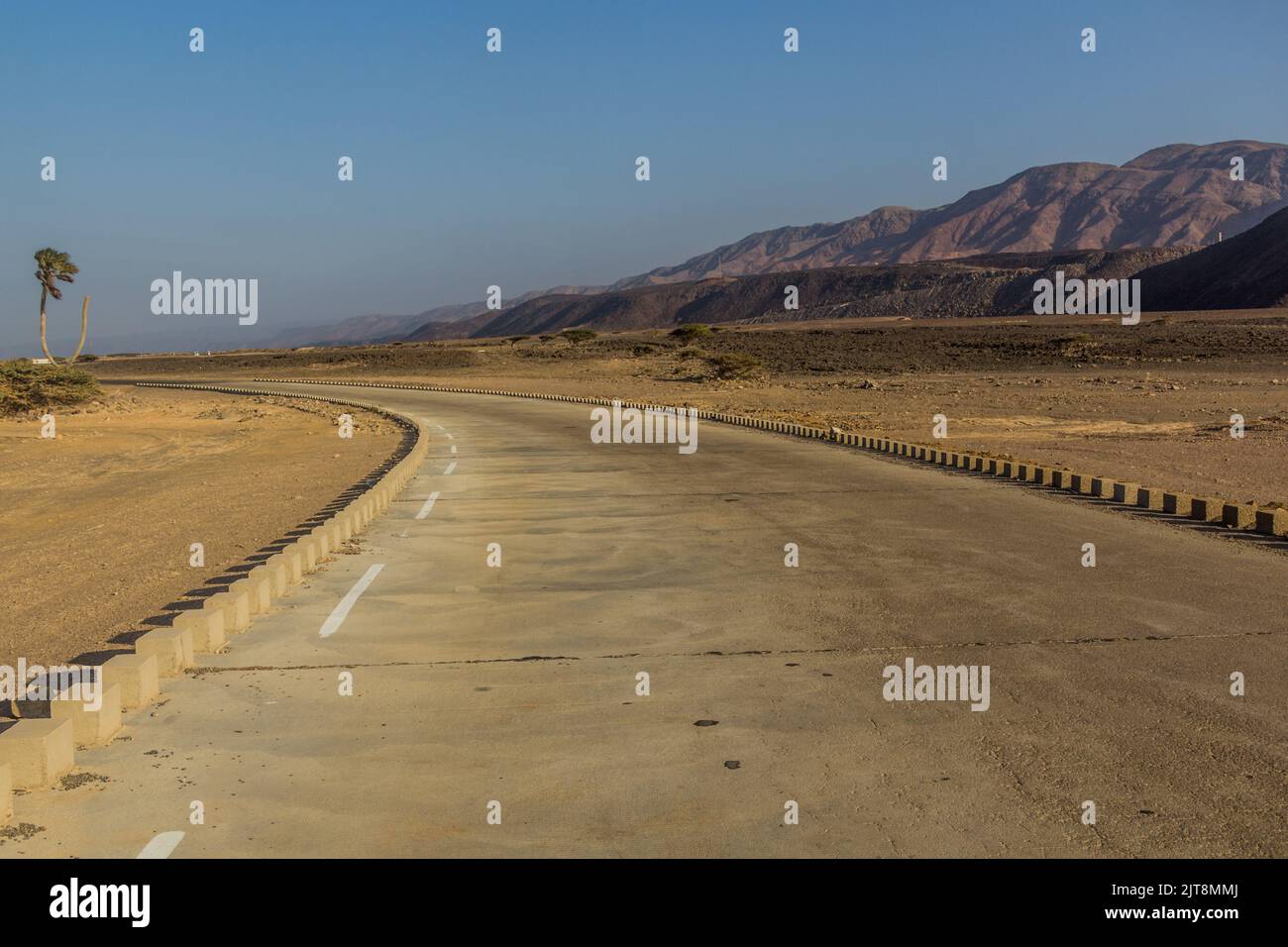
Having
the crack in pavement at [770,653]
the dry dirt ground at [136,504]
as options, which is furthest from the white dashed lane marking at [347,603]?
the dry dirt ground at [136,504]

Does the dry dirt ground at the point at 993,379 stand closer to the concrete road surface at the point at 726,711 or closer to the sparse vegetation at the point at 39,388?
the concrete road surface at the point at 726,711

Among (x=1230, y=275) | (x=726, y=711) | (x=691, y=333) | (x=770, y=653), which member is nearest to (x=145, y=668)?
(x=726, y=711)

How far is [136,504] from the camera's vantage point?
63.7 feet

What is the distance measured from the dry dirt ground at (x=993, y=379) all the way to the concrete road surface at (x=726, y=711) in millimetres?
9025

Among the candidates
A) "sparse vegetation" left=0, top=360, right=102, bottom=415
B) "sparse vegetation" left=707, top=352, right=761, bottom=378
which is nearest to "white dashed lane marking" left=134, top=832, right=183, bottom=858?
"sparse vegetation" left=0, top=360, right=102, bottom=415

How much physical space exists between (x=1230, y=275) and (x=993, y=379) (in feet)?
317

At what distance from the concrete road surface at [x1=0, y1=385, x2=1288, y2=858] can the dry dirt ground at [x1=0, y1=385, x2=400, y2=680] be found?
174 centimetres

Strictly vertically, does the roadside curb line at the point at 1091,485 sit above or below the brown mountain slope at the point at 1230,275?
below

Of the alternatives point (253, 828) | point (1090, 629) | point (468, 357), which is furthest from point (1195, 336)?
point (253, 828)

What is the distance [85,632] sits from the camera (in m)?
9.61

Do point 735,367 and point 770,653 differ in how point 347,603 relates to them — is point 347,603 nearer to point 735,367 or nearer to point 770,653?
point 770,653

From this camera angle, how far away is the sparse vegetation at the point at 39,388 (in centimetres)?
4525

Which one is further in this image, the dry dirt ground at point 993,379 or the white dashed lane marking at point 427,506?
the dry dirt ground at point 993,379

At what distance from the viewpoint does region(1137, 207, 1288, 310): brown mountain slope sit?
12669 cm
